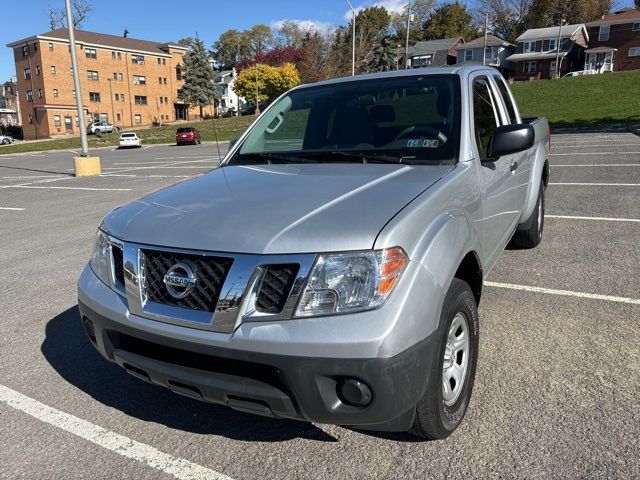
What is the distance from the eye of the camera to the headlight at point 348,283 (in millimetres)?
1965

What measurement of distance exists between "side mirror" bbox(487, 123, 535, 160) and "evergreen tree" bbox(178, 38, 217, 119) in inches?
2681

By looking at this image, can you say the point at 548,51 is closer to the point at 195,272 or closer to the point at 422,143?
the point at 422,143

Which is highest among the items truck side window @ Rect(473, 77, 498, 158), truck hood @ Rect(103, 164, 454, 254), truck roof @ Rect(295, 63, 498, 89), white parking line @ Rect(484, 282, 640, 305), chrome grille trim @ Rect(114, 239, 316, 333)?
truck roof @ Rect(295, 63, 498, 89)

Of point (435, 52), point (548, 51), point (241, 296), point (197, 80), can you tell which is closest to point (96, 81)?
point (197, 80)

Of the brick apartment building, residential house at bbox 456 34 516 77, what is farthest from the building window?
the brick apartment building

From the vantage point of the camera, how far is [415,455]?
2361mm

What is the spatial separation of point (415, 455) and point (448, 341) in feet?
1.79

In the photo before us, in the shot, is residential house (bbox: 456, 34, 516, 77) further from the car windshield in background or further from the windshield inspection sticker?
the windshield inspection sticker

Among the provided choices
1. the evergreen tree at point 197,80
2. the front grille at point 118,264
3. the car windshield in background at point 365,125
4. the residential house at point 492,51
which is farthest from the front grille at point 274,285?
the residential house at point 492,51

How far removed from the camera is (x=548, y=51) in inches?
2665

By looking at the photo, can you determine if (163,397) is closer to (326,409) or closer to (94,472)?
(94,472)

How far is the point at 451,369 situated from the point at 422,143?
143cm

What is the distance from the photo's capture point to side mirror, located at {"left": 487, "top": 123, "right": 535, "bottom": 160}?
3.09 meters

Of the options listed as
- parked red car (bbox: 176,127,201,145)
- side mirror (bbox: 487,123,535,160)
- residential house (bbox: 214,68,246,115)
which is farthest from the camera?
residential house (bbox: 214,68,246,115)
